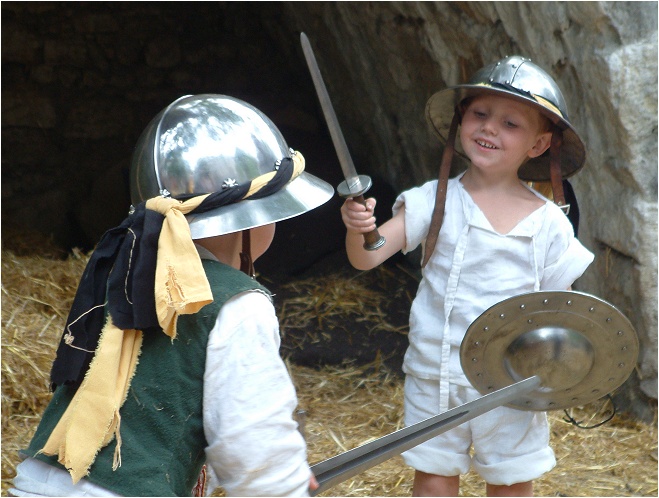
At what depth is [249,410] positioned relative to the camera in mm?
1492

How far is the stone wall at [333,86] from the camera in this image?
10.2 feet

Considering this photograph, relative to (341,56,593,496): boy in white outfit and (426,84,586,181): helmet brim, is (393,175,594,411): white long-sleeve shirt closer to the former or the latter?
(341,56,593,496): boy in white outfit

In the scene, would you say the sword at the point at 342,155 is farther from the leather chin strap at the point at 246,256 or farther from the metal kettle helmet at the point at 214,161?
the leather chin strap at the point at 246,256

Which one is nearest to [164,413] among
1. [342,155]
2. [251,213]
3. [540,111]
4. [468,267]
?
[251,213]

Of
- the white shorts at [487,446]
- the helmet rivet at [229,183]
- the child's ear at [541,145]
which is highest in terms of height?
the helmet rivet at [229,183]

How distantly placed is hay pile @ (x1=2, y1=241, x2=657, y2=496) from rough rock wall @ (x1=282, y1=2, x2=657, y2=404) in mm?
308

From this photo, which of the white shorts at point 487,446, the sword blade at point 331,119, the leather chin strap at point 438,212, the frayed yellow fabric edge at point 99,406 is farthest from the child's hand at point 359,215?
the frayed yellow fabric edge at point 99,406

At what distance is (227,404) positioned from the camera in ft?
4.92

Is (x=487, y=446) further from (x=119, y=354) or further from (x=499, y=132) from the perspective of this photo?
(x=119, y=354)

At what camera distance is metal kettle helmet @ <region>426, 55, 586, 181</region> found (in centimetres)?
227

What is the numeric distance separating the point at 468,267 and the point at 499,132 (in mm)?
366

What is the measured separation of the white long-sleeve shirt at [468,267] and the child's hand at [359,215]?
9.3 inches

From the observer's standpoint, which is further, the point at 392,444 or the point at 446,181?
the point at 446,181

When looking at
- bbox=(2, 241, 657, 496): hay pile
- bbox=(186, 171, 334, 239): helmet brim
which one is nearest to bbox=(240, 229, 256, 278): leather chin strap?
bbox=(186, 171, 334, 239): helmet brim
